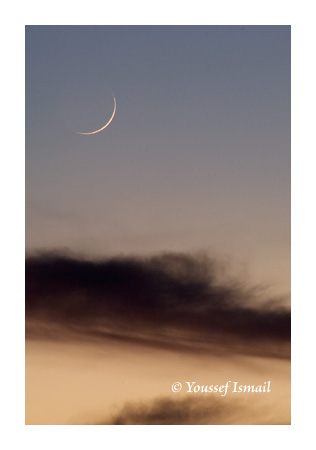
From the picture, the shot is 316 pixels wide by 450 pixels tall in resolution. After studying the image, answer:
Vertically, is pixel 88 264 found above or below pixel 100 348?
above

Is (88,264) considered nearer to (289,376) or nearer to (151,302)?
(151,302)

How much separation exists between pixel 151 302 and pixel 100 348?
1.75m

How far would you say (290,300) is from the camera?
1134 cm

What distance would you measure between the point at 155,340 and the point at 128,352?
2.54ft

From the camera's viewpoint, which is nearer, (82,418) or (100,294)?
(82,418)

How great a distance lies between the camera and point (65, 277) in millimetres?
12031
